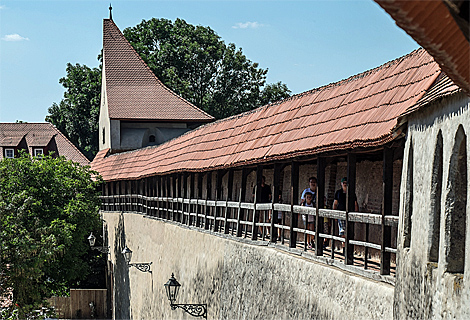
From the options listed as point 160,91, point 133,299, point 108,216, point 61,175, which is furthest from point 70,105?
point 133,299

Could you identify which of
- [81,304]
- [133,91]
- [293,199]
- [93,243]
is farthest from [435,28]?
[133,91]

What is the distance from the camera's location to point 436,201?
596 cm

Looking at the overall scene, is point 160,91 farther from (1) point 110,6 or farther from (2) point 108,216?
(2) point 108,216

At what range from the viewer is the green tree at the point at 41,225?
1986 centimetres

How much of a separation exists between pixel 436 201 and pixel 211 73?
46.9 m

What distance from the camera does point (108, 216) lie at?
33031 millimetres

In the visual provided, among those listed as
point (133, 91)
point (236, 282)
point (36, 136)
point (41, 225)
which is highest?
point (133, 91)

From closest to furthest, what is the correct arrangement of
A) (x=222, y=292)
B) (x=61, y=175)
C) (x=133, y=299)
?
(x=222, y=292)
(x=133, y=299)
(x=61, y=175)

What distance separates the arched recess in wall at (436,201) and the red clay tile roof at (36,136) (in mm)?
42660

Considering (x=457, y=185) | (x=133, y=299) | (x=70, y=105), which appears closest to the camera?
(x=457, y=185)

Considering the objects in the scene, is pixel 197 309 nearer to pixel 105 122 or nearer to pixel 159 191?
pixel 159 191

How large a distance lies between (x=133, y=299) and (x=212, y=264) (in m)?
10.5

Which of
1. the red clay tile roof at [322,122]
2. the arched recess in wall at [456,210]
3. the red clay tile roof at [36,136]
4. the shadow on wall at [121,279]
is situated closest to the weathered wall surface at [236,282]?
the shadow on wall at [121,279]

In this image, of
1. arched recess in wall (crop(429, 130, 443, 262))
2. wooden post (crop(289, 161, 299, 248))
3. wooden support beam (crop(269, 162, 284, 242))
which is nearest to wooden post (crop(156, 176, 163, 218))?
wooden support beam (crop(269, 162, 284, 242))
